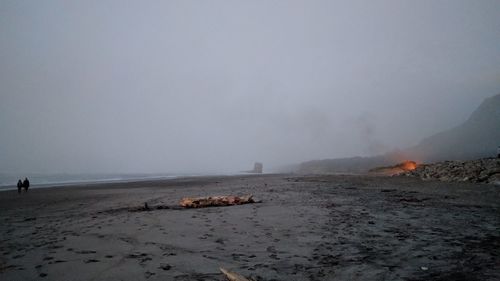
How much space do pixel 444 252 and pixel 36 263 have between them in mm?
8263

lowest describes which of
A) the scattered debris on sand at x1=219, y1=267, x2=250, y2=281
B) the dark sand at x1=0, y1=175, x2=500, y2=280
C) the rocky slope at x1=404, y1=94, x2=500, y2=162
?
the dark sand at x1=0, y1=175, x2=500, y2=280

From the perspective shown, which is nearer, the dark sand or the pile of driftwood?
the dark sand

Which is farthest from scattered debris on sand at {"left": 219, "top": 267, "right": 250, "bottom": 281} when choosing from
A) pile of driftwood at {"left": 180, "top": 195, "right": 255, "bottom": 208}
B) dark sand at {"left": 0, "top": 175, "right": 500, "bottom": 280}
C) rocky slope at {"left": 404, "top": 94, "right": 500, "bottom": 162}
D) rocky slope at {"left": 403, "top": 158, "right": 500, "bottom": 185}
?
rocky slope at {"left": 404, "top": 94, "right": 500, "bottom": 162}

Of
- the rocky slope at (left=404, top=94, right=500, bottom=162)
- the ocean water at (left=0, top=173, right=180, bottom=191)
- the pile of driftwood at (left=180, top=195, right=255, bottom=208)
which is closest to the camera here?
the pile of driftwood at (left=180, top=195, right=255, bottom=208)

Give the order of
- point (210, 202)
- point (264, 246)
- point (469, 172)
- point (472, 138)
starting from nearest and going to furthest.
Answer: point (264, 246) < point (210, 202) < point (469, 172) < point (472, 138)

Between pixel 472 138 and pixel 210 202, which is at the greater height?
pixel 472 138

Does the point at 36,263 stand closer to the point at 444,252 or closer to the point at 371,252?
the point at 371,252

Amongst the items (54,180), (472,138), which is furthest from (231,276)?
(472,138)

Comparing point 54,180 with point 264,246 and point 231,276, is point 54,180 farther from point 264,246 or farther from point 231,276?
point 231,276

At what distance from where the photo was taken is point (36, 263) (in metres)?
5.43

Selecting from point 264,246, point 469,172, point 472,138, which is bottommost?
point 264,246

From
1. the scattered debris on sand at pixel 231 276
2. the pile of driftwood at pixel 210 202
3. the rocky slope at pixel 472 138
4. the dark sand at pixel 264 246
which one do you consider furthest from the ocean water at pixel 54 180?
the rocky slope at pixel 472 138

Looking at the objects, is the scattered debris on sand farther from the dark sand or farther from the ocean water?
the ocean water

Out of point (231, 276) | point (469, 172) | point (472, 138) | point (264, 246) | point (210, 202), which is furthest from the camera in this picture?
point (472, 138)
